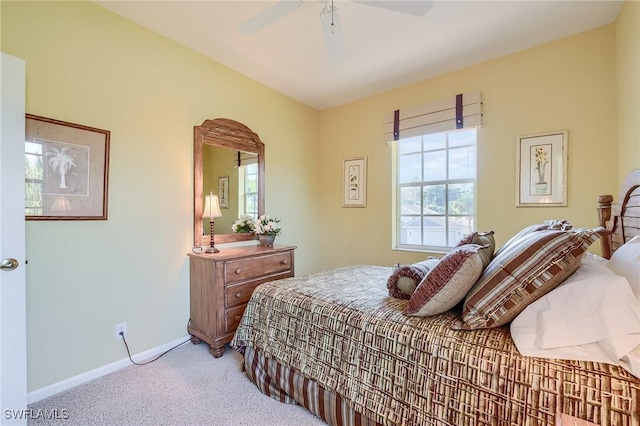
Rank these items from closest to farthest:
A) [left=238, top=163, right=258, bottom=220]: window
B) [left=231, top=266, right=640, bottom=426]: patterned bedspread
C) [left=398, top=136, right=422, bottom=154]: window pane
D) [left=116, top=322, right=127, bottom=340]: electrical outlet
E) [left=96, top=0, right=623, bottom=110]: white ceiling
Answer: [left=231, top=266, right=640, bottom=426]: patterned bedspread < [left=96, top=0, right=623, bottom=110]: white ceiling < [left=116, top=322, right=127, bottom=340]: electrical outlet < [left=238, top=163, right=258, bottom=220]: window < [left=398, top=136, right=422, bottom=154]: window pane

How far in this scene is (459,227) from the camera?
3082 millimetres

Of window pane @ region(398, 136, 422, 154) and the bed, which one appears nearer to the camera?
the bed

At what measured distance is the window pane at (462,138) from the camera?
2999mm

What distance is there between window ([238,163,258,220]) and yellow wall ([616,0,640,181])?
3.12 m

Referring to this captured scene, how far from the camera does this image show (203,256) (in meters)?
2.45

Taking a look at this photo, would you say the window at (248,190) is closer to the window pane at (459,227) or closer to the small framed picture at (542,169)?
the window pane at (459,227)

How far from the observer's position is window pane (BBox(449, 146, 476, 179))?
3.01 metres

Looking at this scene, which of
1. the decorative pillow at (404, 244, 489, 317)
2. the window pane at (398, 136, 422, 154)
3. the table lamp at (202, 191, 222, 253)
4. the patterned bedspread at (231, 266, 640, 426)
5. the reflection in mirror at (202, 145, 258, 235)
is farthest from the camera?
the window pane at (398, 136, 422, 154)

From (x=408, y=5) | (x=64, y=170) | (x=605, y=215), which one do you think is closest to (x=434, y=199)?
(x=605, y=215)

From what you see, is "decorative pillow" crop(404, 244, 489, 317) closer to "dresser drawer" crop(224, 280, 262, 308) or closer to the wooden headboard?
the wooden headboard

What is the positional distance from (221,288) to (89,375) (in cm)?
104

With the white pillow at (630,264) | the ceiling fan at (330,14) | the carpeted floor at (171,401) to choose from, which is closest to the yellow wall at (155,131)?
the carpeted floor at (171,401)

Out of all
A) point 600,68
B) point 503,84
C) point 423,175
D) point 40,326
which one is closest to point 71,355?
point 40,326

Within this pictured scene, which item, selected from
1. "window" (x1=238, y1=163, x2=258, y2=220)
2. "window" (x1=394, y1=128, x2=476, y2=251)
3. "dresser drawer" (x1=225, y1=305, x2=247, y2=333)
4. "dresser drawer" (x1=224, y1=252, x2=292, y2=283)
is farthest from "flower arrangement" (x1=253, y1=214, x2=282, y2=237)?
"window" (x1=394, y1=128, x2=476, y2=251)
